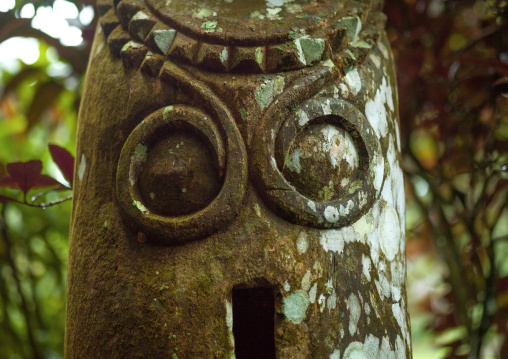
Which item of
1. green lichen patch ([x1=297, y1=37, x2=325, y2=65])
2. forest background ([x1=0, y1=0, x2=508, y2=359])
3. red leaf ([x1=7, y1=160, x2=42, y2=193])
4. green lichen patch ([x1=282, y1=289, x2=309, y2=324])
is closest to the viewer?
green lichen patch ([x1=282, y1=289, x2=309, y2=324])

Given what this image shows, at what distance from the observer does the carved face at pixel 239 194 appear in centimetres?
83

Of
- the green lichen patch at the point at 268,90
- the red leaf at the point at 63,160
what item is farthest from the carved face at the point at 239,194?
the red leaf at the point at 63,160

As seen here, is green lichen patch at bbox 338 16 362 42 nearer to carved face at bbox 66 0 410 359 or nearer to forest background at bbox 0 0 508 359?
carved face at bbox 66 0 410 359

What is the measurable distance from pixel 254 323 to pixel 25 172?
0.71 m

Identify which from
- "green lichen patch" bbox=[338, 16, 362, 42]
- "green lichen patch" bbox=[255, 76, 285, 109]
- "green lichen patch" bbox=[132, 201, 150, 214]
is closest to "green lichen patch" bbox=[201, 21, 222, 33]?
"green lichen patch" bbox=[255, 76, 285, 109]

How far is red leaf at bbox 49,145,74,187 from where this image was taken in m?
1.18

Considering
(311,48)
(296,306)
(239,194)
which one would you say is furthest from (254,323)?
(311,48)

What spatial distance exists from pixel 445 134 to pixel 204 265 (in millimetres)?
1172

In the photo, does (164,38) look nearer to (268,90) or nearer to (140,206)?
(268,90)

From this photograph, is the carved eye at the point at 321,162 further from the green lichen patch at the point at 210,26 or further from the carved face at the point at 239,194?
the green lichen patch at the point at 210,26

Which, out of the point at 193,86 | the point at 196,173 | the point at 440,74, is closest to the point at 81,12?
the point at 193,86

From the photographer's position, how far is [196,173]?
88cm

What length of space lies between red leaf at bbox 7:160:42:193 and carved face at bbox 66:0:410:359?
9.4 inches

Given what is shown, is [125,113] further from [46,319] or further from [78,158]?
[46,319]
